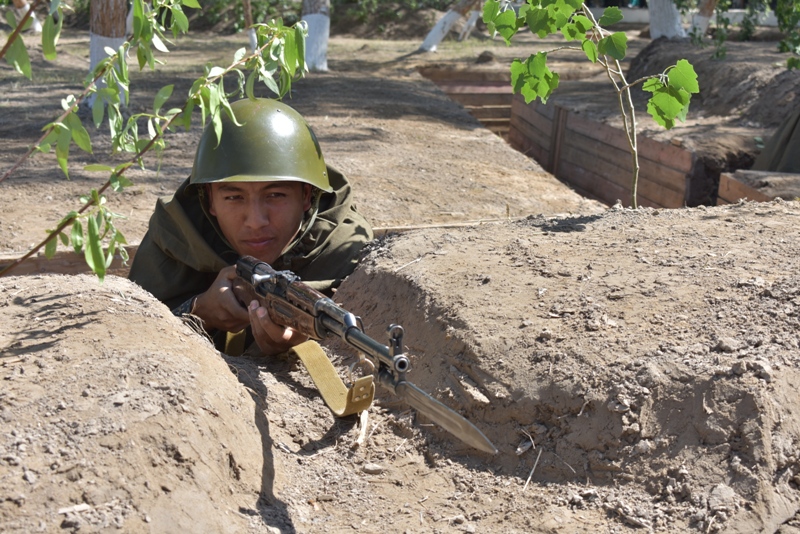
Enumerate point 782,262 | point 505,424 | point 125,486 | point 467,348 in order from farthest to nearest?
point 782,262 < point 467,348 < point 505,424 < point 125,486

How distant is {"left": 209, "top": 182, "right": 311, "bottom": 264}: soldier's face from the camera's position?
3.79 meters

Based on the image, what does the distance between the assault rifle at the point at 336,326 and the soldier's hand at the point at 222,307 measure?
4cm

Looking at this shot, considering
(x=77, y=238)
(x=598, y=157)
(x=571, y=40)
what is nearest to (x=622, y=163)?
(x=598, y=157)

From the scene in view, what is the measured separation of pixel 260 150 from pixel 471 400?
151cm

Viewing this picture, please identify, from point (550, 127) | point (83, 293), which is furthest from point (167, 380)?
point (550, 127)

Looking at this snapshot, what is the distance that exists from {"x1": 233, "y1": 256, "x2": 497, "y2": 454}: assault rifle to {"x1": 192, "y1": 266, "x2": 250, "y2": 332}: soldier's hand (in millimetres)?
44

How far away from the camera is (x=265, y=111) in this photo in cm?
382

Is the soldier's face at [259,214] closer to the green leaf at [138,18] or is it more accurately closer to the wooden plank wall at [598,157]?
the green leaf at [138,18]

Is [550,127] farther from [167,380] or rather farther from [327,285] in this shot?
[167,380]

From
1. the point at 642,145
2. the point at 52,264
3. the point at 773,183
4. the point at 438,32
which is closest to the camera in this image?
the point at 52,264

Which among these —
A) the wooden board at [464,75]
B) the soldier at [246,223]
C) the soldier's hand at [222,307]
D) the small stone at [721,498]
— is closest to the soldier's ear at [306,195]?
the soldier at [246,223]

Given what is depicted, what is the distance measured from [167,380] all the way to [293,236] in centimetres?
152

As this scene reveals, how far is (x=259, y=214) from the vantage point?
379 centimetres

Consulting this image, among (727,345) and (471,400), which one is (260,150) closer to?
(471,400)
